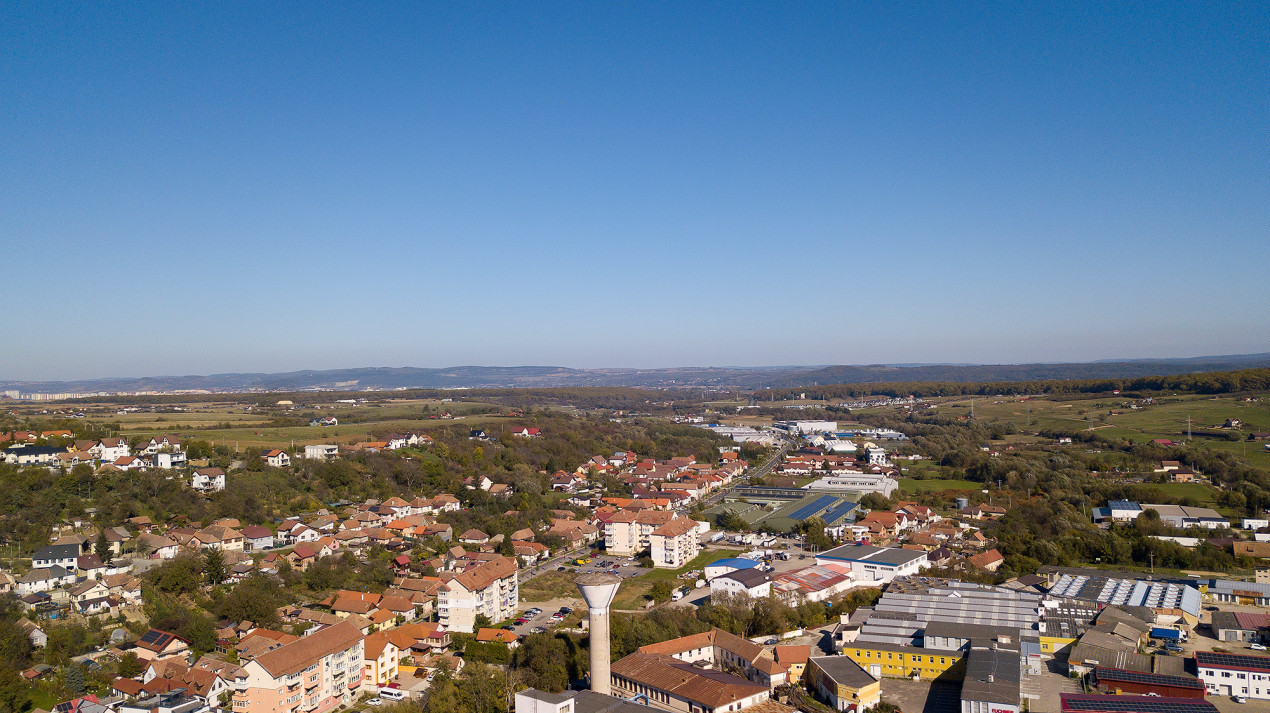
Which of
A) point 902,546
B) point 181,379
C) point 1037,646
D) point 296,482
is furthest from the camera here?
point 181,379

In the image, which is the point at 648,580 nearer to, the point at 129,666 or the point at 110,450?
the point at 129,666

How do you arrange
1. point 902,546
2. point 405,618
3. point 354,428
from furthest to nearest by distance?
point 354,428, point 902,546, point 405,618

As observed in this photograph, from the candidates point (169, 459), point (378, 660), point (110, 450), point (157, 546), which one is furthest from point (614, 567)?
point (110, 450)

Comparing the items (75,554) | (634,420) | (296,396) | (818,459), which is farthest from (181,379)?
(75,554)

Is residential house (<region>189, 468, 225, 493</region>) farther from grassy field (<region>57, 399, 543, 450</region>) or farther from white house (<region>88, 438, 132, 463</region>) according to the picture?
grassy field (<region>57, 399, 543, 450</region>)

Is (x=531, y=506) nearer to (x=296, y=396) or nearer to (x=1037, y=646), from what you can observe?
(x=1037, y=646)

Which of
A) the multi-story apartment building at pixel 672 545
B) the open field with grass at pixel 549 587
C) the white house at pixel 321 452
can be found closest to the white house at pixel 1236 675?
the open field with grass at pixel 549 587

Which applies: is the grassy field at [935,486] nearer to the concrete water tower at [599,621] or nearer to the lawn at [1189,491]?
the lawn at [1189,491]

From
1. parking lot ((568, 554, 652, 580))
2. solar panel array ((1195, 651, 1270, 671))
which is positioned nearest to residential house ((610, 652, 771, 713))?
solar panel array ((1195, 651, 1270, 671))

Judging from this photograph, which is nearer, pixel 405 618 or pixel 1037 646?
pixel 1037 646
